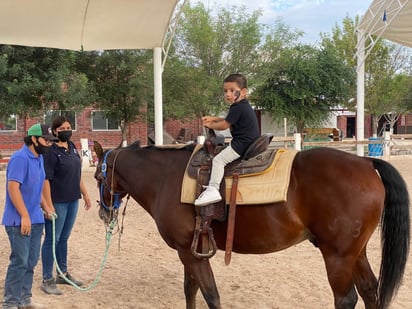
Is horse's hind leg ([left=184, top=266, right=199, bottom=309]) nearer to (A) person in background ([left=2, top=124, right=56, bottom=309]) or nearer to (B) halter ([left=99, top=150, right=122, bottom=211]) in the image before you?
(B) halter ([left=99, top=150, right=122, bottom=211])

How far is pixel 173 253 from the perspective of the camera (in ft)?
21.0

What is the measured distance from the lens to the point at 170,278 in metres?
5.38

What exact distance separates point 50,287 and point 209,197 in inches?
97.0

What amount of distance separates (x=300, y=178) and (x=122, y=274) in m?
2.95

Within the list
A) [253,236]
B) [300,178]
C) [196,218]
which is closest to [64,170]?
[196,218]

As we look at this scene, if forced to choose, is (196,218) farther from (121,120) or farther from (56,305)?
(121,120)

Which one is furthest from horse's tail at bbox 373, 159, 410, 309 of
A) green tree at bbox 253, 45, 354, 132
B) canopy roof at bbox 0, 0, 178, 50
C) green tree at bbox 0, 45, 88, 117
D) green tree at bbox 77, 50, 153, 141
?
green tree at bbox 253, 45, 354, 132

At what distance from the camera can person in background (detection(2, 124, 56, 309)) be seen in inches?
155

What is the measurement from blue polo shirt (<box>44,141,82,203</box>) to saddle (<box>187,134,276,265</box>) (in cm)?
170

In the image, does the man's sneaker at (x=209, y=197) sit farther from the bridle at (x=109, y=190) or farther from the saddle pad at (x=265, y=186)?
the bridle at (x=109, y=190)

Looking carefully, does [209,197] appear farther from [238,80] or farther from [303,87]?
[303,87]

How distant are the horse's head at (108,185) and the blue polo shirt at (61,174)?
22.6 inches

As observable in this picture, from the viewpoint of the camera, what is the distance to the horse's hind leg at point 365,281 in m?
3.85

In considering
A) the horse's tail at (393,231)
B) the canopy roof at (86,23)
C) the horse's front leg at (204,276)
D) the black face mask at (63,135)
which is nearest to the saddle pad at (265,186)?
the horse's front leg at (204,276)
